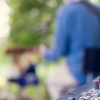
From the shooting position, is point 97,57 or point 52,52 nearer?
point 97,57

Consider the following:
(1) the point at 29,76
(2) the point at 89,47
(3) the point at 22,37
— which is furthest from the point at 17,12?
(2) the point at 89,47

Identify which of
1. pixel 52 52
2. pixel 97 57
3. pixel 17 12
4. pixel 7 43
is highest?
pixel 17 12

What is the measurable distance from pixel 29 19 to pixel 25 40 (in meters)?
0.20

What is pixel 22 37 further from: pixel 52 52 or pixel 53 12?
pixel 52 52

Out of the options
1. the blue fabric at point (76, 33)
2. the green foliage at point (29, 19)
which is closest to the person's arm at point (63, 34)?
the blue fabric at point (76, 33)

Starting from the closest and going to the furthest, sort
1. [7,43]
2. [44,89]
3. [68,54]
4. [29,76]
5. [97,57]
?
[97,57]
[68,54]
[29,76]
[44,89]
[7,43]

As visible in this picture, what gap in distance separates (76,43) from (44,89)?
3.08 ft

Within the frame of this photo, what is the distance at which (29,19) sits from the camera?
3.06 meters

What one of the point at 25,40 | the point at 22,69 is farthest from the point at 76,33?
the point at 25,40

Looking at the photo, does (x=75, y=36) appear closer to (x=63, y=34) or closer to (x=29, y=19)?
(x=63, y=34)

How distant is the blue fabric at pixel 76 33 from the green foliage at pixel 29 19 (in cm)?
95

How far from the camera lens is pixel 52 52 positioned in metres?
2.10

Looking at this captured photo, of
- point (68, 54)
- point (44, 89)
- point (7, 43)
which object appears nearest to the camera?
point (68, 54)

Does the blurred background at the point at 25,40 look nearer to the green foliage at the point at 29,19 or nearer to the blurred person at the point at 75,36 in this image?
the green foliage at the point at 29,19
